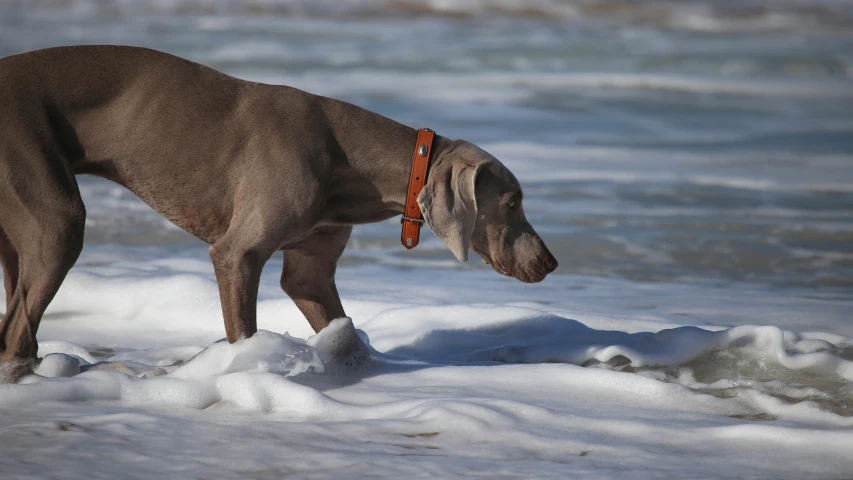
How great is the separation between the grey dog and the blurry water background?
9.31 ft

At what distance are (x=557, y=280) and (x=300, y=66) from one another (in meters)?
15.3

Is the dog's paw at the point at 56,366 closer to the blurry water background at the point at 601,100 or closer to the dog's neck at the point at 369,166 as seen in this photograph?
the dog's neck at the point at 369,166

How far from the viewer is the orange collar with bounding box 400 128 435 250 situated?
4.86 metres

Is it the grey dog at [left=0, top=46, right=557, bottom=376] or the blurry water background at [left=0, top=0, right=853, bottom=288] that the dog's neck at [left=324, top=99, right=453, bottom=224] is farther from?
the blurry water background at [left=0, top=0, right=853, bottom=288]

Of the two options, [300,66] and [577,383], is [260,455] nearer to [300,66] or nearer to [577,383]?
[577,383]

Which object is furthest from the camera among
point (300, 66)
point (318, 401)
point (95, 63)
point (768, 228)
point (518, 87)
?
point (300, 66)

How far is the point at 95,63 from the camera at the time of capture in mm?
4746

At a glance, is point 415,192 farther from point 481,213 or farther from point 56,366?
point 56,366

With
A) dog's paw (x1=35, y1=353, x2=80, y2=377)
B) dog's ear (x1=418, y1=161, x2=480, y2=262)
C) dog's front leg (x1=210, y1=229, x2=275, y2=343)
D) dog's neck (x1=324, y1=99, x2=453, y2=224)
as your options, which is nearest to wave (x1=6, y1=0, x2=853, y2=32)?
dog's neck (x1=324, y1=99, x2=453, y2=224)

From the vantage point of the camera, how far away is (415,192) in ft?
16.0

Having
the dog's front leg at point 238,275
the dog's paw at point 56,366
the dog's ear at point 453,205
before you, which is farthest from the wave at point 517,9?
the dog's paw at point 56,366

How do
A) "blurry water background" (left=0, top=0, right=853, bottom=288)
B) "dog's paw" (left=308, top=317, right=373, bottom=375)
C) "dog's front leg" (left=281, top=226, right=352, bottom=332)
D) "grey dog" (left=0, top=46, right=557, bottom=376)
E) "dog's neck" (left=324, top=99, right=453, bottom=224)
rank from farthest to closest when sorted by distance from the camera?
"blurry water background" (left=0, top=0, right=853, bottom=288) < "dog's front leg" (left=281, top=226, right=352, bottom=332) < "dog's paw" (left=308, top=317, right=373, bottom=375) < "dog's neck" (left=324, top=99, right=453, bottom=224) < "grey dog" (left=0, top=46, right=557, bottom=376)

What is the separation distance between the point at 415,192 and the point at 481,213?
313mm

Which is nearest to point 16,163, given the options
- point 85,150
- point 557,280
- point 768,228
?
point 85,150
